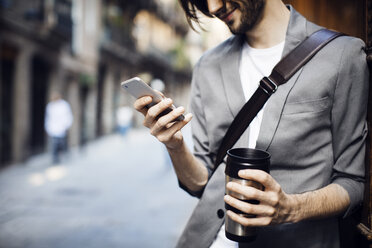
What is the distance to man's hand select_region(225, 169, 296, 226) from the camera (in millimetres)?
997

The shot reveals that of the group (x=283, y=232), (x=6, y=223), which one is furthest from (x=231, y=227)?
(x=6, y=223)

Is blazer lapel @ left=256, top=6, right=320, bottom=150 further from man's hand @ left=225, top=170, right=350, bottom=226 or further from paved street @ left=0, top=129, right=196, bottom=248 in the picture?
paved street @ left=0, top=129, right=196, bottom=248

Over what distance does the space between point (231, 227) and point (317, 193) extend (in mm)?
322

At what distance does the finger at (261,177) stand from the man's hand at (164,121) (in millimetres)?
328

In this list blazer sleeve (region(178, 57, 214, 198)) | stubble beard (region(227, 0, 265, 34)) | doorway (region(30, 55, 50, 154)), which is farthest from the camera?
doorway (region(30, 55, 50, 154))

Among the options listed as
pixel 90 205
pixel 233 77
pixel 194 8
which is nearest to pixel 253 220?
pixel 233 77

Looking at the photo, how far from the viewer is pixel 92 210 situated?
6.38m

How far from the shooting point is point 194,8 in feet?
5.60

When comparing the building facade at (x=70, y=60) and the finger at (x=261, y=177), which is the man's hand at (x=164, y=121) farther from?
the building facade at (x=70, y=60)

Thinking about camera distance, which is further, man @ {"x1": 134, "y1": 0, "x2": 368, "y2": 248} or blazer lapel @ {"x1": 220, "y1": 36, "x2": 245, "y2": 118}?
blazer lapel @ {"x1": 220, "y1": 36, "x2": 245, "y2": 118}

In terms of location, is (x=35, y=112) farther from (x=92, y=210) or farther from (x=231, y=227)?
(x=231, y=227)

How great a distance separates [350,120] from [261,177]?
50 cm

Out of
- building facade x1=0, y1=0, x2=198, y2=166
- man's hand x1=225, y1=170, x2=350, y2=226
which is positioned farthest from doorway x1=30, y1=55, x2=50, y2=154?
man's hand x1=225, y1=170, x2=350, y2=226

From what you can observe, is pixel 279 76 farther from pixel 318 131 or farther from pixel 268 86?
pixel 318 131
